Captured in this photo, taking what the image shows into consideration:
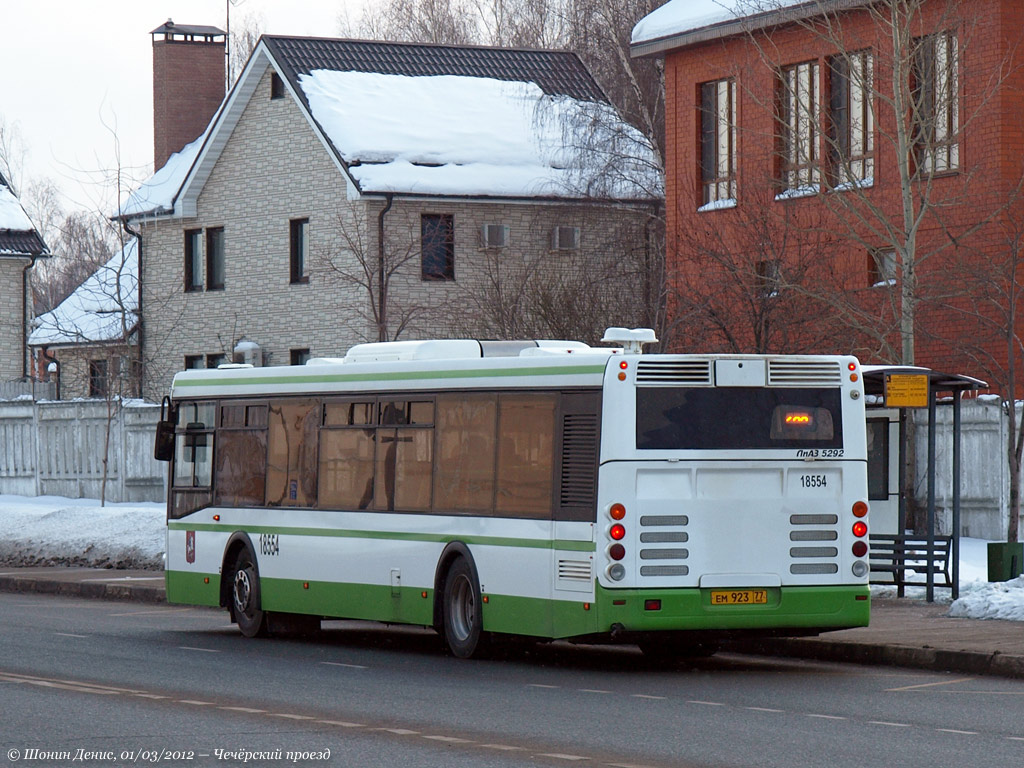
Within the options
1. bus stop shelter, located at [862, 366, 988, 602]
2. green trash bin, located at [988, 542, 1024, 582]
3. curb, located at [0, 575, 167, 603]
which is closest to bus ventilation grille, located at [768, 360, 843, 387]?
bus stop shelter, located at [862, 366, 988, 602]

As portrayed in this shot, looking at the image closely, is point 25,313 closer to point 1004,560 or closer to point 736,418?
point 1004,560

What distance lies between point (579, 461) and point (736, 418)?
126 centimetres

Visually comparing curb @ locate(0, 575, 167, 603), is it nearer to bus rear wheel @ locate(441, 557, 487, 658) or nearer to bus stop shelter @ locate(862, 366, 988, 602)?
bus rear wheel @ locate(441, 557, 487, 658)

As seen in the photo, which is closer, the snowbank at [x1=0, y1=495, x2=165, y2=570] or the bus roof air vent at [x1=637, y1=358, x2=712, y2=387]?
the bus roof air vent at [x1=637, y1=358, x2=712, y2=387]

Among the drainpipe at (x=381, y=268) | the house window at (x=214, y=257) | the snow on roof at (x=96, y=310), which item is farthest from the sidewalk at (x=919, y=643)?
the snow on roof at (x=96, y=310)

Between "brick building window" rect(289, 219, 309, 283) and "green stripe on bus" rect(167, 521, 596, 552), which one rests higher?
"brick building window" rect(289, 219, 309, 283)

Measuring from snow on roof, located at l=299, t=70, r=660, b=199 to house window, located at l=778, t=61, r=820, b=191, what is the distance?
30.8 feet

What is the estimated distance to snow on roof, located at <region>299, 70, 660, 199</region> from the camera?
4116 cm

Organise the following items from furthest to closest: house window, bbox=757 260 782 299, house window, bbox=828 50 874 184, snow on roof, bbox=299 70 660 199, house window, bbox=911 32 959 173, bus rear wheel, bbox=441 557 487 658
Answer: snow on roof, bbox=299 70 660 199 → house window, bbox=828 50 874 184 → house window, bbox=757 260 782 299 → house window, bbox=911 32 959 173 → bus rear wheel, bbox=441 557 487 658

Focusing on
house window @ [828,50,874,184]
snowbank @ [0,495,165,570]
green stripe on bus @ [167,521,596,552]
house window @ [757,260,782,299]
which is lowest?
snowbank @ [0,495,165,570]

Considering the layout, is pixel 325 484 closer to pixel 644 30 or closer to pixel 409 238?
pixel 644 30

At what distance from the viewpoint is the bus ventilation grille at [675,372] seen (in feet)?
48.3

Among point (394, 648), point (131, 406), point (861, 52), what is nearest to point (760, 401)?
point (394, 648)

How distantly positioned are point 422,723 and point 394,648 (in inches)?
229
